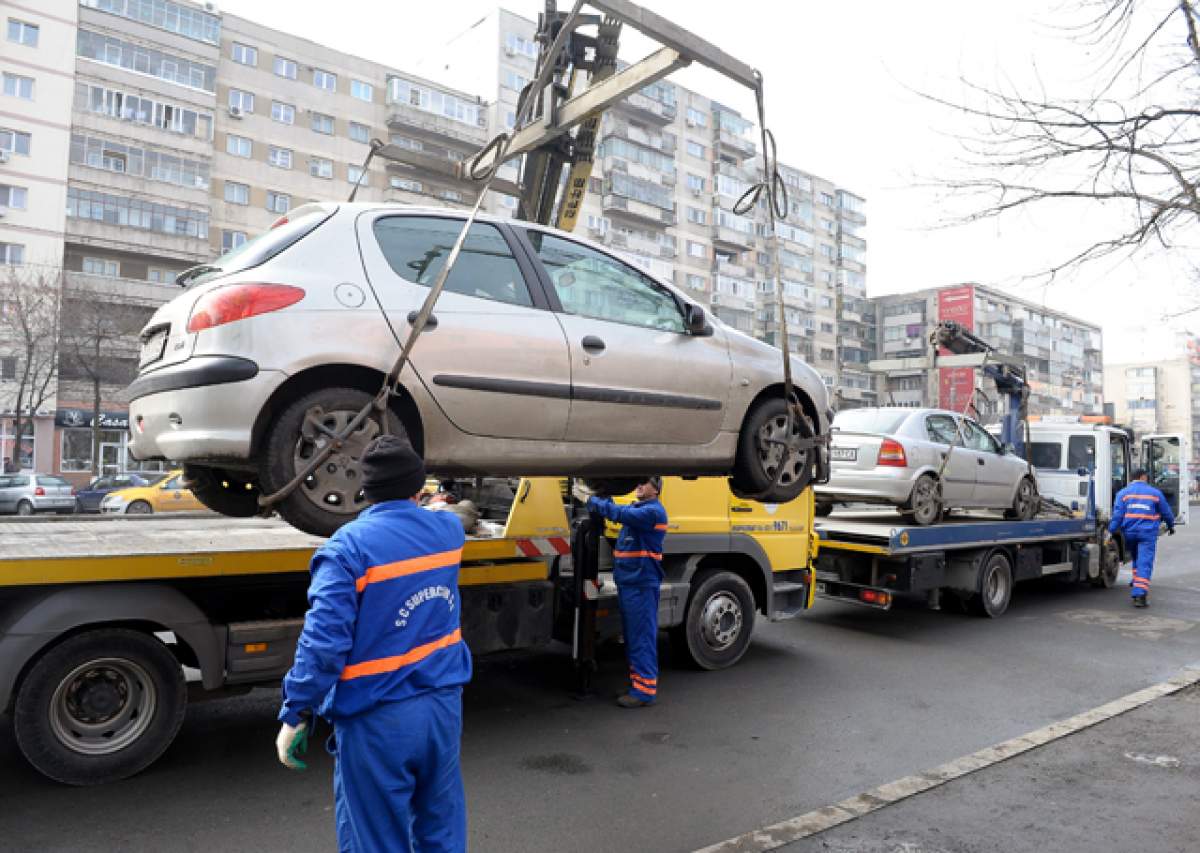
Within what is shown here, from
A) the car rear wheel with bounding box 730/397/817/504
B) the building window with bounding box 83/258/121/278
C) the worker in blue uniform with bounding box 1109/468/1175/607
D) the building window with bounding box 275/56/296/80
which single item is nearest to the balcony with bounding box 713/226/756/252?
the building window with bounding box 275/56/296/80

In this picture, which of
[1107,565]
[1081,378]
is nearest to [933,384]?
[1107,565]

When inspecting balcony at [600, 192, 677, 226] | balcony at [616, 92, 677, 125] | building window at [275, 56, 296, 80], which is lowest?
balcony at [600, 192, 677, 226]

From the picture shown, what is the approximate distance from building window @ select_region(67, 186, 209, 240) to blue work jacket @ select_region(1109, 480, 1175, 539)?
35.1 metres

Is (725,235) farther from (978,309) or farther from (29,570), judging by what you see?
(29,570)

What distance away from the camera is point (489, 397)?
12.8ft

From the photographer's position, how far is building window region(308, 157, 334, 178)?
131 ft

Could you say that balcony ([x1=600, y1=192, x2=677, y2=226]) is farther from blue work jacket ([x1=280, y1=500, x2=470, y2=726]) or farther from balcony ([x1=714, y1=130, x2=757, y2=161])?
blue work jacket ([x1=280, y1=500, x2=470, y2=726])

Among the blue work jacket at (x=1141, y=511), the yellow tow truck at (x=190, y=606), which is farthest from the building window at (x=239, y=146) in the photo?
the blue work jacket at (x=1141, y=511)

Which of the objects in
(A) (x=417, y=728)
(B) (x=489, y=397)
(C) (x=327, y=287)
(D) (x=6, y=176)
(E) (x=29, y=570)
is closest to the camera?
(A) (x=417, y=728)

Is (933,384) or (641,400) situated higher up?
(933,384)

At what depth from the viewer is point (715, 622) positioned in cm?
733

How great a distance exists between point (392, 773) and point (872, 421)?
7.84 meters

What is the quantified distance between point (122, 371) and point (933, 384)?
79.9ft

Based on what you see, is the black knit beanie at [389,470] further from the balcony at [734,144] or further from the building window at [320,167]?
the balcony at [734,144]
